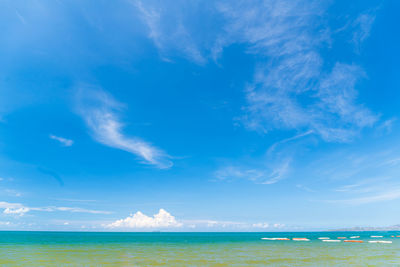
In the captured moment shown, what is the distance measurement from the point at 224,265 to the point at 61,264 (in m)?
32.6

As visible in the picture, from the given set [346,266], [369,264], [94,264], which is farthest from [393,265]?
[94,264]

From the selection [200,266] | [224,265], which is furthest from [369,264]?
[200,266]

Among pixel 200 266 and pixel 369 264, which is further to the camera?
pixel 369 264

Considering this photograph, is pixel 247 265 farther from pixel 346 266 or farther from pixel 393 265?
pixel 393 265

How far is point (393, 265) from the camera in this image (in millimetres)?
47000

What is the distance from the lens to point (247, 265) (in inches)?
1842

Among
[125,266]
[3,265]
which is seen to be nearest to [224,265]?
[125,266]

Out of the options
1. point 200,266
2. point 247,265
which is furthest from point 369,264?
point 200,266

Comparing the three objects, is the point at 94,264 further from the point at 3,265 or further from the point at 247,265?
the point at 247,265

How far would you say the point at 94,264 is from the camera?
4800 cm

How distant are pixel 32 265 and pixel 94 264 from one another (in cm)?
1166

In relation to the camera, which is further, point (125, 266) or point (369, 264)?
point (369, 264)

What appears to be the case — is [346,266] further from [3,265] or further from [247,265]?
[3,265]

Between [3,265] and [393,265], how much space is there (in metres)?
75.9
